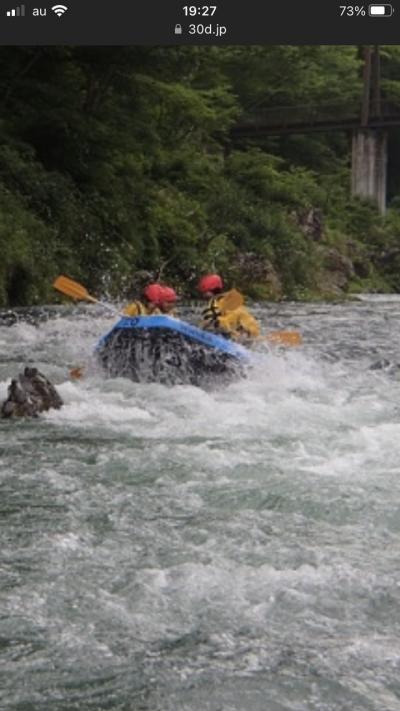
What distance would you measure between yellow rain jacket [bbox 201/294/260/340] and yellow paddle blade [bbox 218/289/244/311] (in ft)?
0.17

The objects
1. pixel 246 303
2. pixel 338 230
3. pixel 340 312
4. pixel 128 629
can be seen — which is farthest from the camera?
pixel 338 230

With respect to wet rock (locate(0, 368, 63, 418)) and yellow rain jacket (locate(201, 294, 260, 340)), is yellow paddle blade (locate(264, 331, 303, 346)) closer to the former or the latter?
yellow rain jacket (locate(201, 294, 260, 340))

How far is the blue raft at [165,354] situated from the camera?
352 inches

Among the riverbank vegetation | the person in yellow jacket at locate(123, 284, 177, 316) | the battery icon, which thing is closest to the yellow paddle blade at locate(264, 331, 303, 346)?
the person in yellow jacket at locate(123, 284, 177, 316)

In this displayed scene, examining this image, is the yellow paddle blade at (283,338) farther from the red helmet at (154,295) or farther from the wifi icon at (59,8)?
the wifi icon at (59,8)

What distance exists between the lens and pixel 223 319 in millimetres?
10273

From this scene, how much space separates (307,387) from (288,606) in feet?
17.8

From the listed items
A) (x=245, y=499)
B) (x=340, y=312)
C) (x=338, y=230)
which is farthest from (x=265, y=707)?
(x=338, y=230)

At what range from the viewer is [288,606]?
381 cm

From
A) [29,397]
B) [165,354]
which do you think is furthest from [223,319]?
[29,397]

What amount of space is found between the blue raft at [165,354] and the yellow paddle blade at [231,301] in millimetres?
932

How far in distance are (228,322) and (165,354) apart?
146 cm

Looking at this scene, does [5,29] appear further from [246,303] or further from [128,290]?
[246,303]

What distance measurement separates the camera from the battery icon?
6.07 meters
